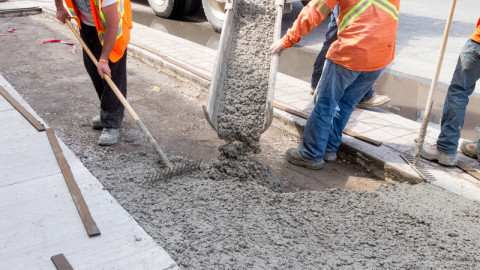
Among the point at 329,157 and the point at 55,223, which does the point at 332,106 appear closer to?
the point at 329,157

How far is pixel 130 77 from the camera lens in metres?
6.05

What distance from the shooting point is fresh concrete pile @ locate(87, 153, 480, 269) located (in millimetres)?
2459

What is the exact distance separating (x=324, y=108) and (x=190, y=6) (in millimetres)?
6715

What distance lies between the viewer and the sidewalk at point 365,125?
369 cm

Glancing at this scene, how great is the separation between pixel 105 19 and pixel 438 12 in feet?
31.5

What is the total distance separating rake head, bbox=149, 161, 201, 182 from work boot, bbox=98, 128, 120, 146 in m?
1.11

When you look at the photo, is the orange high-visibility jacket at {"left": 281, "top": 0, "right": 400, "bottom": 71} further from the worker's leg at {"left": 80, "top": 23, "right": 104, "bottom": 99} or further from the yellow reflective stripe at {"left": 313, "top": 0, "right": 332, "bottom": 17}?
the worker's leg at {"left": 80, "top": 23, "right": 104, "bottom": 99}

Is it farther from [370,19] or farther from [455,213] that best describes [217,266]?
[370,19]

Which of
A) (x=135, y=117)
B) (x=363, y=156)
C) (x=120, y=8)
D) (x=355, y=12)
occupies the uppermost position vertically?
(x=355, y=12)

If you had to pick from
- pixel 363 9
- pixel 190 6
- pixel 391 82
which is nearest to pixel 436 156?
pixel 363 9

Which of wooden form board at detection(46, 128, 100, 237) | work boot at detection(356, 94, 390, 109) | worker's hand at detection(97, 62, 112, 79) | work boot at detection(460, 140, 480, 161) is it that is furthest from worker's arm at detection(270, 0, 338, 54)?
wooden form board at detection(46, 128, 100, 237)

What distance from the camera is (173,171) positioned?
3.33 m

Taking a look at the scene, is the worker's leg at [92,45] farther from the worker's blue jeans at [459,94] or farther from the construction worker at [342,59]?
the worker's blue jeans at [459,94]

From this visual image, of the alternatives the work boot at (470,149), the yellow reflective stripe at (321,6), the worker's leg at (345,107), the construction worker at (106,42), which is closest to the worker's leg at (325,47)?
the worker's leg at (345,107)
